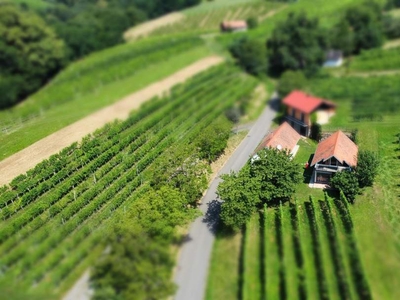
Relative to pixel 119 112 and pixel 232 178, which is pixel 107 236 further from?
pixel 119 112

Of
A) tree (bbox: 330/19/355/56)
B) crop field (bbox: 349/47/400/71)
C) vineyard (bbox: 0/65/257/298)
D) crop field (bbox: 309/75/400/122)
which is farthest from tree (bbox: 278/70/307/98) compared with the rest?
tree (bbox: 330/19/355/56)

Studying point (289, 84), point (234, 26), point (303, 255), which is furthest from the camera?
point (234, 26)

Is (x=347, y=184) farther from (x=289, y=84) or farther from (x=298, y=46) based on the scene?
(x=298, y=46)

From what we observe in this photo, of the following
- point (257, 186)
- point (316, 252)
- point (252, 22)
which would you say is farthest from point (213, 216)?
point (252, 22)

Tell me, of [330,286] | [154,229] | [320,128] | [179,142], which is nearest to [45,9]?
[179,142]

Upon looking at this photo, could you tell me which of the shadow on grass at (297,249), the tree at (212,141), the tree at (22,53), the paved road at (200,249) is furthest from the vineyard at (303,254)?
the tree at (22,53)

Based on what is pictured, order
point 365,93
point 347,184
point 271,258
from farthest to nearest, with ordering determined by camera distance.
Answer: point 365,93
point 347,184
point 271,258

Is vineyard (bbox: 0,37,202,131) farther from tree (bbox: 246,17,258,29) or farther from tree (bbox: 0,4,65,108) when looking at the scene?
tree (bbox: 246,17,258,29)
